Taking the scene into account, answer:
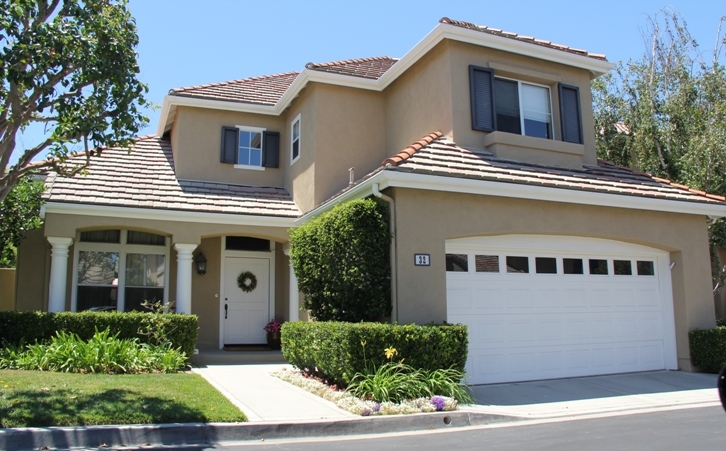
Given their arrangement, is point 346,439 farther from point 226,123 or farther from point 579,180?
point 226,123

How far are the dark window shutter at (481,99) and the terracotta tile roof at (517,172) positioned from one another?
69 centimetres

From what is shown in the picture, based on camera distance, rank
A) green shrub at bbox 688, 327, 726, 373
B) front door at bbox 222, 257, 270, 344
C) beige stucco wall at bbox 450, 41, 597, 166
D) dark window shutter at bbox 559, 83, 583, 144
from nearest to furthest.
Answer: green shrub at bbox 688, 327, 726, 373
beige stucco wall at bbox 450, 41, 597, 166
dark window shutter at bbox 559, 83, 583, 144
front door at bbox 222, 257, 270, 344

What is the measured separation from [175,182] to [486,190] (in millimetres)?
8418

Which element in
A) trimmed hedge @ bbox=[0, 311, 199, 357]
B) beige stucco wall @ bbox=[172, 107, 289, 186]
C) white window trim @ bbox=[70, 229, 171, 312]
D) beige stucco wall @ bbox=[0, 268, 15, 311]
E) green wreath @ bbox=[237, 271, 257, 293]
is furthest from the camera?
beige stucco wall @ bbox=[0, 268, 15, 311]

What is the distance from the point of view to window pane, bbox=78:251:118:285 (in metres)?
14.9

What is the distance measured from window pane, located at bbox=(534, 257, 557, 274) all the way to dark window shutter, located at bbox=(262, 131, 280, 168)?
818 cm

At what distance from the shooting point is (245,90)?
17.9 metres

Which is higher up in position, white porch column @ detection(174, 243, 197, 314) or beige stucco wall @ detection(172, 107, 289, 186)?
beige stucco wall @ detection(172, 107, 289, 186)

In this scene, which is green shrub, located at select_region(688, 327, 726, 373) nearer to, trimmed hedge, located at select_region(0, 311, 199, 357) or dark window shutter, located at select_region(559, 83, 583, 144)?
dark window shutter, located at select_region(559, 83, 583, 144)

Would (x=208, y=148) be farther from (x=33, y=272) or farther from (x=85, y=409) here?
(x=85, y=409)

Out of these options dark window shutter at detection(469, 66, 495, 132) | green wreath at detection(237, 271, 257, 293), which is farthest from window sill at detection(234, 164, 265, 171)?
dark window shutter at detection(469, 66, 495, 132)

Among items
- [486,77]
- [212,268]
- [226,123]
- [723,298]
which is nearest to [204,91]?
[226,123]

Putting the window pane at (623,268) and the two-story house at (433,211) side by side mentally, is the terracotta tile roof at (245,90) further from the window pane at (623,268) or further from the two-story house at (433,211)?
the window pane at (623,268)

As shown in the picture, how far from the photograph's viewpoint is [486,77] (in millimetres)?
13344
